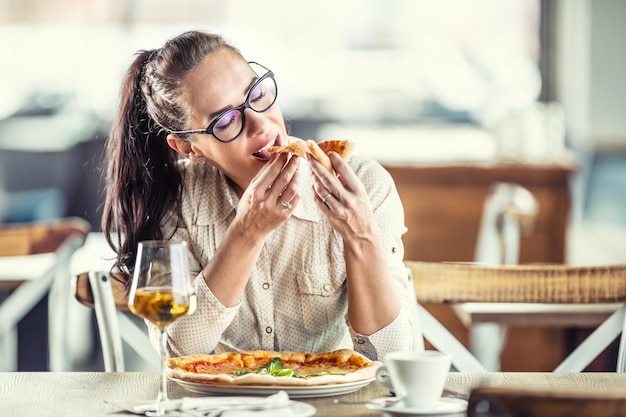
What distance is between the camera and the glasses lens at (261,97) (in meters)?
2.03

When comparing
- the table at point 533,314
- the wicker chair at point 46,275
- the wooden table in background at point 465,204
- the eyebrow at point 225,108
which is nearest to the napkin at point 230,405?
the eyebrow at point 225,108

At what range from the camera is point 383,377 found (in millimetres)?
1496

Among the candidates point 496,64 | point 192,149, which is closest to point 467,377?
point 192,149

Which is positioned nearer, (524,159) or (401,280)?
(401,280)

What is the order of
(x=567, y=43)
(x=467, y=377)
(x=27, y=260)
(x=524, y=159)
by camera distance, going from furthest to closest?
(x=567, y=43)
(x=524, y=159)
(x=27, y=260)
(x=467, y=377)

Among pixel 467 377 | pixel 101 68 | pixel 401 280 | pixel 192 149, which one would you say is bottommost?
pixel 467 377

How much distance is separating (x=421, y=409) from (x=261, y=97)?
82 centimetres

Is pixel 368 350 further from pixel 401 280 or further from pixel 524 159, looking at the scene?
pixel 524 159

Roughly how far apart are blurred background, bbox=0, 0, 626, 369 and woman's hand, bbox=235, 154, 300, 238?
18.1ft

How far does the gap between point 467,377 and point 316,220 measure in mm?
568

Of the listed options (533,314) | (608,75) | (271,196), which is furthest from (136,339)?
(608,75)

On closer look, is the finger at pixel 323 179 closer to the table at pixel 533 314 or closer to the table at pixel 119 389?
the table at pixel 119 389

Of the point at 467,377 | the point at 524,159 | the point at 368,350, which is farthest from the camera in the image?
the point at 524,159

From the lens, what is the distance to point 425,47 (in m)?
7.70
